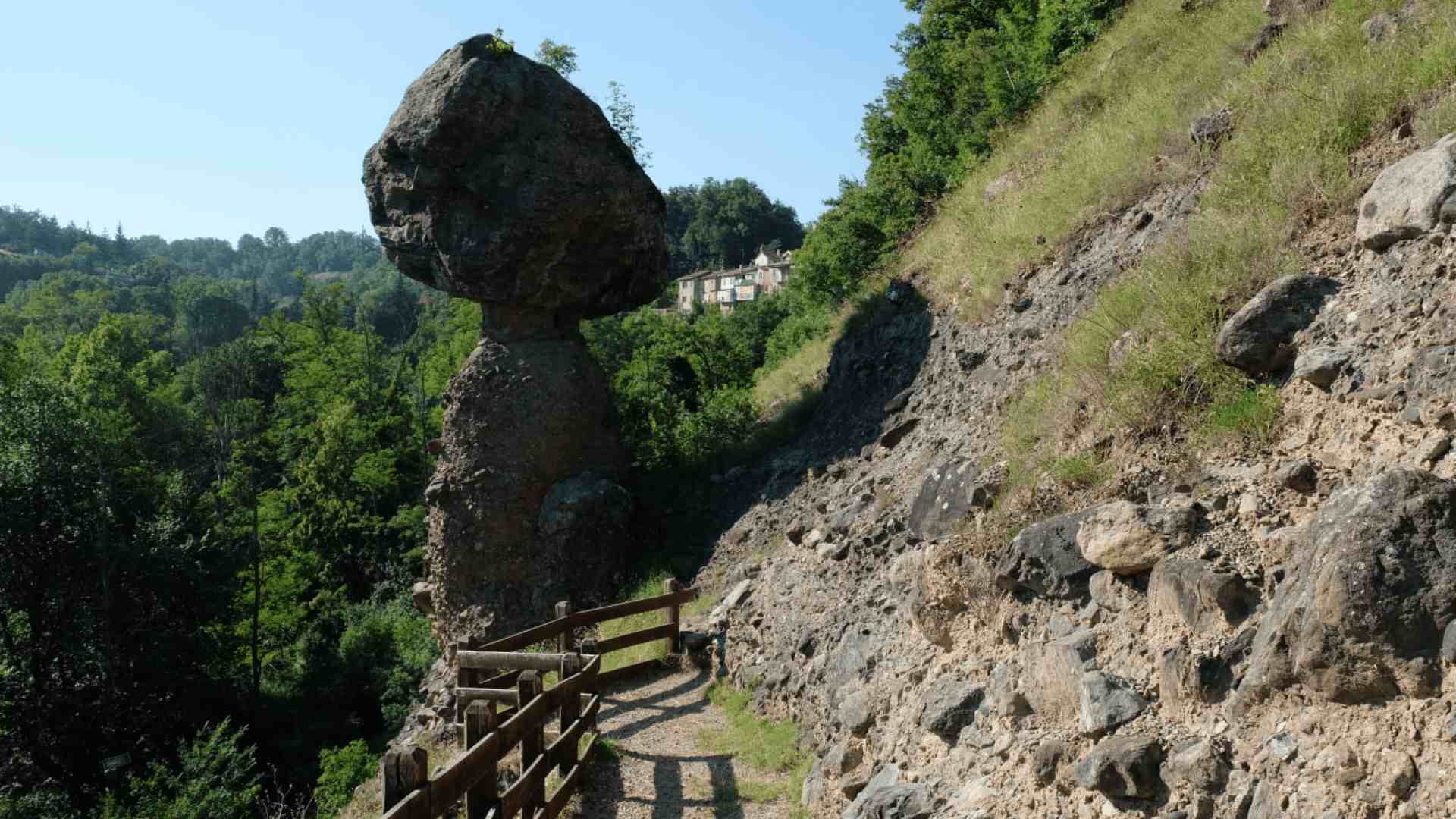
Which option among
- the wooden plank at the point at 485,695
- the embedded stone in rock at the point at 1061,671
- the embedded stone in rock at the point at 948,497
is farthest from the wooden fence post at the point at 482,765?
the embedded stone in rock at the point at 948,497

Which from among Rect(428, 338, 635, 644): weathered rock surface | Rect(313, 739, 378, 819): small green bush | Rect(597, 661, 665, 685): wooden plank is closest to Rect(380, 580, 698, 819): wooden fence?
Rect(597, 661, 665, 685): wooden plank

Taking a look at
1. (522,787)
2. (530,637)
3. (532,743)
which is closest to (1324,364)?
(522,787)

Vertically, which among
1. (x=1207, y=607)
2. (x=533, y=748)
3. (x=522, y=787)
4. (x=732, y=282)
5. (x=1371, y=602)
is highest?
(x=732, y=282)

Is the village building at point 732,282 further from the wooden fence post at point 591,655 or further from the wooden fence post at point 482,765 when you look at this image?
the wooden fence post at point 482,765

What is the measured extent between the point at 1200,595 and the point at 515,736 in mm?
4539

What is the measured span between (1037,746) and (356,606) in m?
30.1

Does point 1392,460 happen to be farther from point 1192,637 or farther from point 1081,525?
point 1081,525

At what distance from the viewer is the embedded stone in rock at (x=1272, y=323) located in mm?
6289

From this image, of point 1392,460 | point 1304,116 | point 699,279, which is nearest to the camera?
point 1392,460

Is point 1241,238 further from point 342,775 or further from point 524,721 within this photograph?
point 342,775

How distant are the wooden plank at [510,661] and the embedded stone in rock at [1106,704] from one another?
16.3 ft

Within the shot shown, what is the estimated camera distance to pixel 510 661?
→ 928 centimetres

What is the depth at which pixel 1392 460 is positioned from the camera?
16.5 feet

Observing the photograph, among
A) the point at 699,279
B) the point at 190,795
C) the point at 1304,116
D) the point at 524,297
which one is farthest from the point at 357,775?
the point at 699,279
